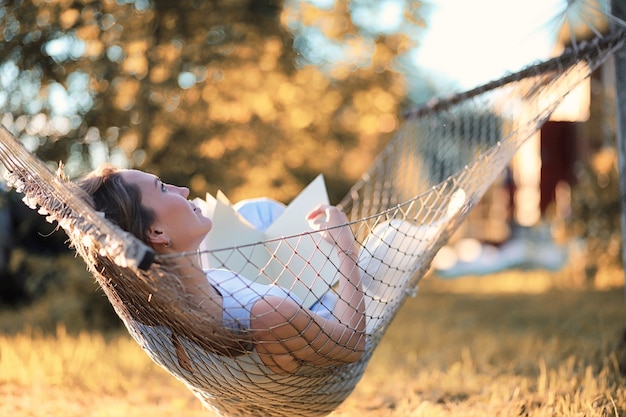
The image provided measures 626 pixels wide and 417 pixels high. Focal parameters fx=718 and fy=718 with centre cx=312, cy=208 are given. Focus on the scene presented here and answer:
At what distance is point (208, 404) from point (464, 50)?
2698 millimetres

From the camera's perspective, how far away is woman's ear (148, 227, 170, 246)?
143cm

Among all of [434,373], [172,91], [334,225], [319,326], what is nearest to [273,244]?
[334,225]

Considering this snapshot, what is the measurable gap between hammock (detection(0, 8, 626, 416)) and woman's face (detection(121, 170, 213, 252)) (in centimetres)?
9

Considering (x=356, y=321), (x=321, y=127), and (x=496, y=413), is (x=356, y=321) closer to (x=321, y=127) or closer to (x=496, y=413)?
(x=496, y=413)

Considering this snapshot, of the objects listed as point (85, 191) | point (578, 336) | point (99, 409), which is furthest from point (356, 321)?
point (578, 336)

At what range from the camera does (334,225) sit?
5.36 feet

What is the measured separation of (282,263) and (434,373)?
1455mm

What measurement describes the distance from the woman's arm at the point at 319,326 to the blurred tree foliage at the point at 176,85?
82.1 inches

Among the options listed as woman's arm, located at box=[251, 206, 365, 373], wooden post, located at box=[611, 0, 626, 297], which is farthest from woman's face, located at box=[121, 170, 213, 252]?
wooden post, located at box=[611, 0, 626, 297]

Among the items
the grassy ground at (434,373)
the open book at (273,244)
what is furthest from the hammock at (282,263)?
the grassy ground at (434,373)

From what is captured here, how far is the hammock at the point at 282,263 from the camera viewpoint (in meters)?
1.30

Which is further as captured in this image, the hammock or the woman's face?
the woman's face

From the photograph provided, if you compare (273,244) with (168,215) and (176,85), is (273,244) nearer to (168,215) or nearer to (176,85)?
(168,215)

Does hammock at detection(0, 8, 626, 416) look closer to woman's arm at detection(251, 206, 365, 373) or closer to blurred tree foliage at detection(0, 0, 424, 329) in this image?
woman's arm at detection(251, 206, 365, 373)
